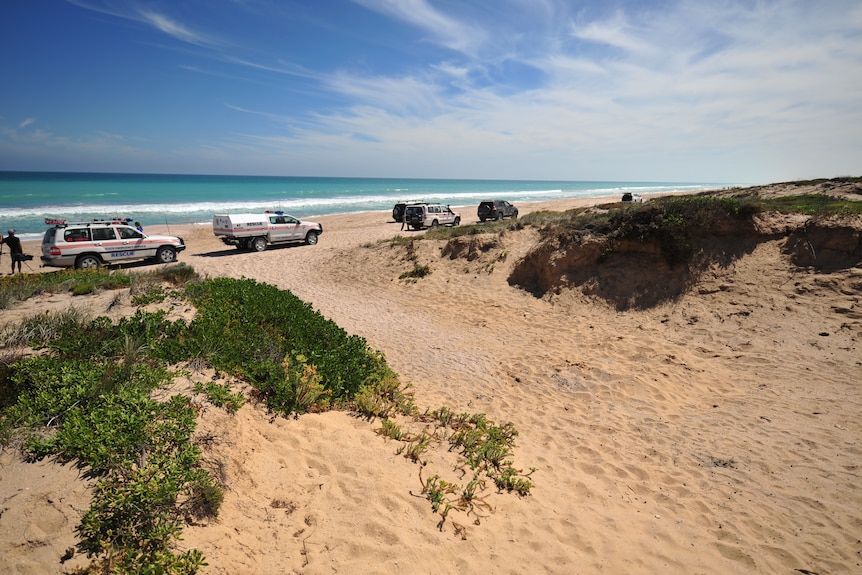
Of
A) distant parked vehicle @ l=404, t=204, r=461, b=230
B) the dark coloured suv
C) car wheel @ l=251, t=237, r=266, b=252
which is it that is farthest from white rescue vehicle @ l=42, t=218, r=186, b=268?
the dark coloured suv

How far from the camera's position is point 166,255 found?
19.2 meters

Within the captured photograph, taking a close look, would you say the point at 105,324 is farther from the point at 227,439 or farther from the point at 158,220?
the point at 158,220

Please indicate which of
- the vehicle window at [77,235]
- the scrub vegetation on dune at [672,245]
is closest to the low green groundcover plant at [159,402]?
the scrub vegetation on dune at [672,245]

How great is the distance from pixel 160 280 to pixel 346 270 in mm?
7751

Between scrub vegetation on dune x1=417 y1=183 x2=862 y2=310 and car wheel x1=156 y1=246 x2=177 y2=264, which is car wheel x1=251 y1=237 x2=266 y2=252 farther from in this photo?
scrub vegetation on dune x1=417 y1=183 x2=862 y2=310

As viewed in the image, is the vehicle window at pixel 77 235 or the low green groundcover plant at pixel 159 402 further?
the vehicle window at pixel 77 235

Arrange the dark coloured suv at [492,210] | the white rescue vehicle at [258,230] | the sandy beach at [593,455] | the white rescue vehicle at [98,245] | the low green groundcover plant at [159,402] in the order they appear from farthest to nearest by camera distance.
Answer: the dark coloured suv at [492,210] < the white rescue vehicle at [258,230] < the white rescue vehicle at [98,245] < the sandy beach at [593,455] < the low green groundcover plant at [159,402]

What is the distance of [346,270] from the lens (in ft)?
57.6

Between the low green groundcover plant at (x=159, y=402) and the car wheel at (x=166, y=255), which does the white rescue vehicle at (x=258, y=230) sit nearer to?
the car wheel at (x=166, y=255)

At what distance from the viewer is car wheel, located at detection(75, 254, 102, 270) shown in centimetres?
1667

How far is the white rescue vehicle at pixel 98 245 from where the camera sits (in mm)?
16297

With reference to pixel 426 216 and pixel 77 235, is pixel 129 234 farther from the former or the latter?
pixel 426 216

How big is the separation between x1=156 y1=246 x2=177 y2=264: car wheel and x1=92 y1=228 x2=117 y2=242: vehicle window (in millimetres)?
1770

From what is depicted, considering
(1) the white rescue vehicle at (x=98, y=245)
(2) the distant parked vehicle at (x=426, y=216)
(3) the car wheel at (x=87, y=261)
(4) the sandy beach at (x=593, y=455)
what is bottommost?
(4) the sandy beach at (x=593, y=455)
